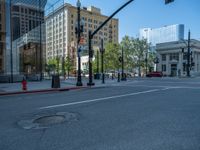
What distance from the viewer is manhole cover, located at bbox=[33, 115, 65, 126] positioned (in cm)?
612

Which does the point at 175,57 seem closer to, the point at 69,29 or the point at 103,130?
the point at 69,29

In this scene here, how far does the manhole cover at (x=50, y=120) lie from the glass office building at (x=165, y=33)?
86546 millimetres

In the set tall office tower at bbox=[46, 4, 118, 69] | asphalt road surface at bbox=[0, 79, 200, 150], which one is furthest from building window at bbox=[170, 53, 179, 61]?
asphalt road surface at bbox=[0, 79, 200, 150]

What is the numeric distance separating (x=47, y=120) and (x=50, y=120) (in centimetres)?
9

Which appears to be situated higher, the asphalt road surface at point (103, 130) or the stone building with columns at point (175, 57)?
the stone building with columns at point (175, 57)

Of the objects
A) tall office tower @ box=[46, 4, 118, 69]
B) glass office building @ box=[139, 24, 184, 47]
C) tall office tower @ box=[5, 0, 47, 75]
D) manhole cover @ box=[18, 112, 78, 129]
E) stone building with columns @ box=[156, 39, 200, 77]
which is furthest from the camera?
tall office tower @ box=[46, 4, 118, 69]

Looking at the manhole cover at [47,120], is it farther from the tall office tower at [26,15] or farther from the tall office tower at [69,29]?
the tall office tower at [69,29]

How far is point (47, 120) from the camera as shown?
6391 millimetres

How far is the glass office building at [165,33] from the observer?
93.6 m

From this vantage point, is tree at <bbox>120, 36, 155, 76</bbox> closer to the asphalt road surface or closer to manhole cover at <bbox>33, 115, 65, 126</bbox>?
the asphalt road surface

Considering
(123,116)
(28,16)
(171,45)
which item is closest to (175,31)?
(171,45)

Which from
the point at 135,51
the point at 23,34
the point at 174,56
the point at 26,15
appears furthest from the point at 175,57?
the point at 26,15

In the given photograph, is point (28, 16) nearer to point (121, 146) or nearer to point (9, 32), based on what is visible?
point (9, 32)

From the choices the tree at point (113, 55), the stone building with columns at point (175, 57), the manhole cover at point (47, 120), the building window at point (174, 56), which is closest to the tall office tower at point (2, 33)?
the manhole cover at point (47, 120)
